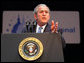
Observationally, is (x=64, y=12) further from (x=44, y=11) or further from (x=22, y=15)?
(x=44, y=11)

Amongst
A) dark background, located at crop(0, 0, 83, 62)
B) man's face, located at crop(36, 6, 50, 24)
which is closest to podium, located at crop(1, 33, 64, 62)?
man's face, located at crop(36, 6, 50, 24)

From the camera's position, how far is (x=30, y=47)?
4.99 feet

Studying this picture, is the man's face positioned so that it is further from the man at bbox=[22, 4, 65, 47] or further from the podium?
the podium

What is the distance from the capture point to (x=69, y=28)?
4355 mm

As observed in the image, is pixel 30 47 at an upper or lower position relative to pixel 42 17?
lower

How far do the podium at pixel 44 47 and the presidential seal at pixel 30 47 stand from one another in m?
0.02

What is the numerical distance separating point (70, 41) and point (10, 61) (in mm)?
2964

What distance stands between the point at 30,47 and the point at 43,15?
31 centimetres

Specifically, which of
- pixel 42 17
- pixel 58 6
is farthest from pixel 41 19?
pixel 58 6

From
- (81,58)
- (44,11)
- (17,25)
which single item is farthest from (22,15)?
(44,11)

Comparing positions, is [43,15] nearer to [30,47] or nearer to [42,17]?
[42,17]

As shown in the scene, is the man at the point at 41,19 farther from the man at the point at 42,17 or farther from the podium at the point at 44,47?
the podium at the point at 44,47

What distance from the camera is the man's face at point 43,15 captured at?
171 centimetres

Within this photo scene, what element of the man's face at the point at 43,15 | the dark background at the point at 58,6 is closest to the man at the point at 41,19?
the man's face at the point at 43,15
